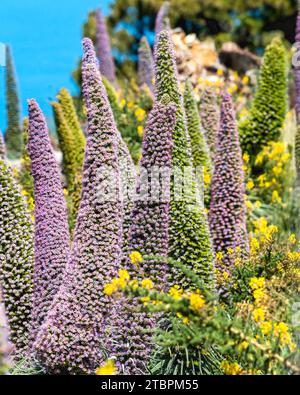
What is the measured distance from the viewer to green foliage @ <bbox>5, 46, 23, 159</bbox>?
1059cm

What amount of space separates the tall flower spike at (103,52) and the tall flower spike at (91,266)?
23.0ft

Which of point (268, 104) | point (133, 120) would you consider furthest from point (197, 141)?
point (133, 120)

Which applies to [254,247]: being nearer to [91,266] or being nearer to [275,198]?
[91,266]

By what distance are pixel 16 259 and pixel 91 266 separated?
0.65 m

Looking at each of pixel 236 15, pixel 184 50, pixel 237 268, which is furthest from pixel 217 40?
pixel 237 268

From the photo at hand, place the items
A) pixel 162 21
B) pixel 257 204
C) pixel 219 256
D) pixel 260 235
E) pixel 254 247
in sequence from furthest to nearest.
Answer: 1. pixel 162 21
2. pixel 257 204
3. pixel 260 235
4. pixel 254 247
5. pixel 219 256

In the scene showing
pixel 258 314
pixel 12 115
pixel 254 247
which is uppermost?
pixel 12 115

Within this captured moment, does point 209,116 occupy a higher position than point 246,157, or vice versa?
point 209,116

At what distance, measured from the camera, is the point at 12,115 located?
36.2 ft

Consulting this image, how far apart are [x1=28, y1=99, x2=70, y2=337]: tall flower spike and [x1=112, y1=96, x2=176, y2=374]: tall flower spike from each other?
42 cm

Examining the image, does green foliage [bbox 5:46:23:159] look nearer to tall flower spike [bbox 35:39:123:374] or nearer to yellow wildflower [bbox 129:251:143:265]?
tall flower spike [bbox 35:39:123:374]

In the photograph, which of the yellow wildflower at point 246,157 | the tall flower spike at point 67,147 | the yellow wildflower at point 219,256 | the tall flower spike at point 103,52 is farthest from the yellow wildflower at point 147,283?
the tall flower spike at point 103,52
